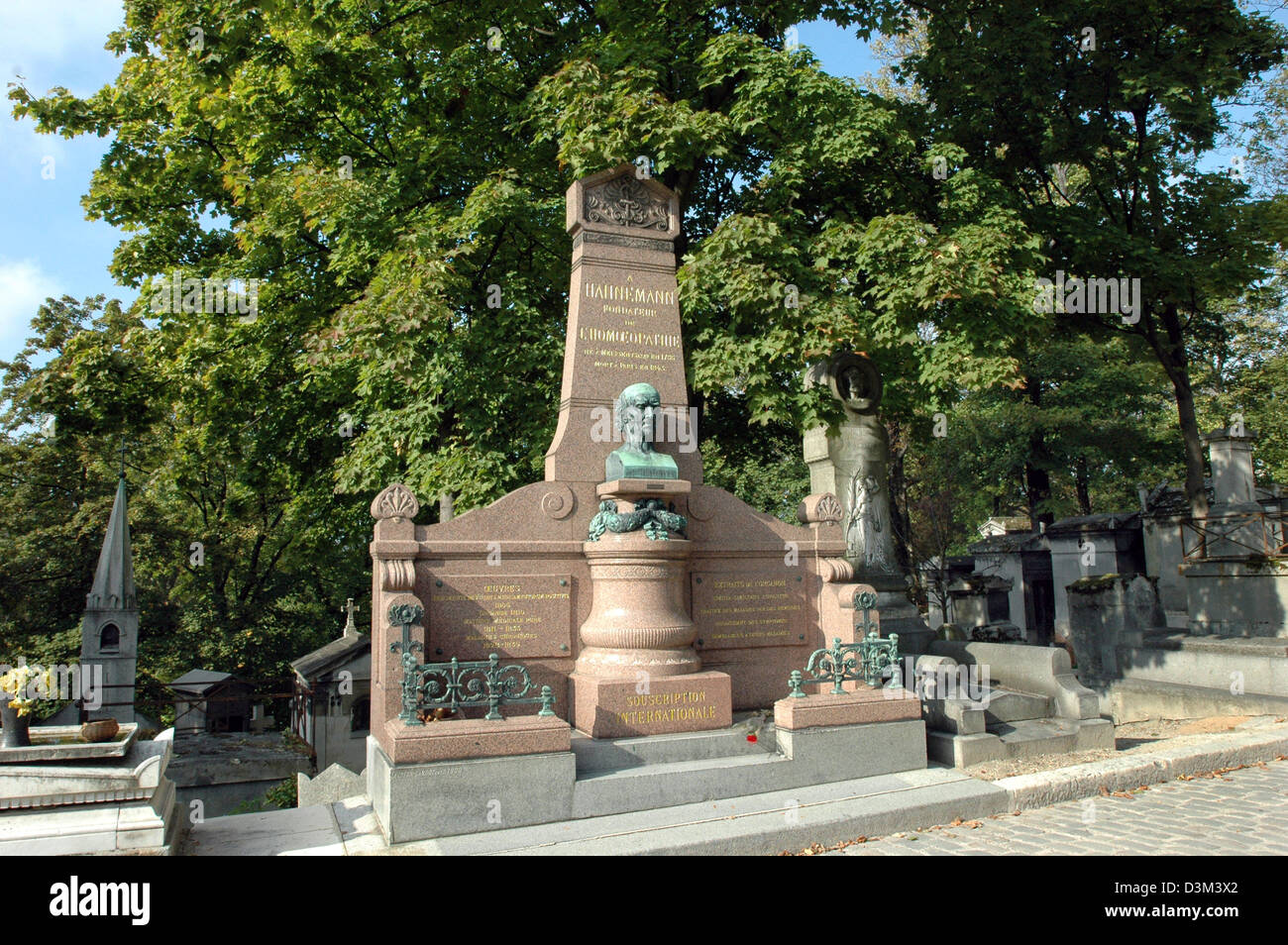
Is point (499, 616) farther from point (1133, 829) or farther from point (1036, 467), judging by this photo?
point (1036, 467)

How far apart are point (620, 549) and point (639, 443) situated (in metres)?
1.28

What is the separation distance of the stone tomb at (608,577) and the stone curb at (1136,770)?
3.78 feet

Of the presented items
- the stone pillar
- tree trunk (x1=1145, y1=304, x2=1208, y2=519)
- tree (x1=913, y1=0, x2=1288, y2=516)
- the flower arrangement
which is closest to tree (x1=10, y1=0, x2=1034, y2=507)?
tree (x1=913, y1=0, x2=1288, y2=516)

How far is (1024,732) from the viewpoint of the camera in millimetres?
9000

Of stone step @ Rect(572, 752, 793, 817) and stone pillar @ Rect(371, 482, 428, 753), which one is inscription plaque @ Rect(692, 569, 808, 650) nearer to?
stone step @ Rect(572, 752, 793, 817)

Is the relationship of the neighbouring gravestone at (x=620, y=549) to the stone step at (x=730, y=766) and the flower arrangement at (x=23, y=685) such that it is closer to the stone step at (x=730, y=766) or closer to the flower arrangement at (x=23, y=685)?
the stone step at (x=730, y=766)

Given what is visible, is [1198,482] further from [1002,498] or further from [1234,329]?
[1002,498]

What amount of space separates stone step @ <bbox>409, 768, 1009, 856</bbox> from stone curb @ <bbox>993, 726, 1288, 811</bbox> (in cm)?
32

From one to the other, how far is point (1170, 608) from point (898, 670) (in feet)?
63.6

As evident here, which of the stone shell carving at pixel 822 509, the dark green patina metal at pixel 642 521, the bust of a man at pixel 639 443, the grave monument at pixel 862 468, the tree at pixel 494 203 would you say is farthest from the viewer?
the grave monument at pixel 862 468

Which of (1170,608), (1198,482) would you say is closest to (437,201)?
(1198,482)

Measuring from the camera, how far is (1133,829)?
6.62m

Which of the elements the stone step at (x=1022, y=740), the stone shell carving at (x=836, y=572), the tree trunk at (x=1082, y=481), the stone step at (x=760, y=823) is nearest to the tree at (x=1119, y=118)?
the stone shell carving at (x=836, y=572)

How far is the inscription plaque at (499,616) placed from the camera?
8.20m
